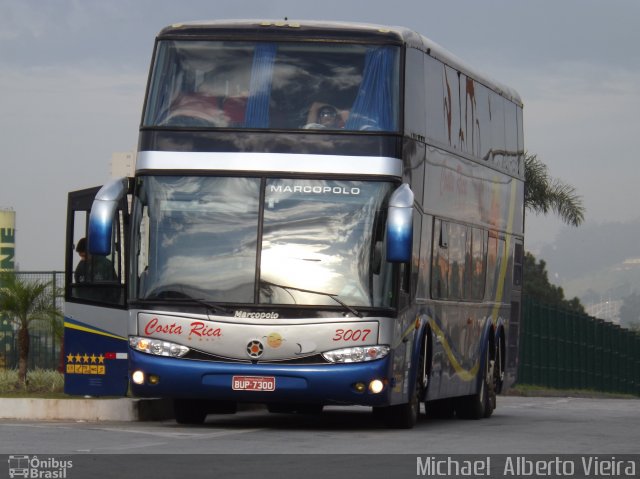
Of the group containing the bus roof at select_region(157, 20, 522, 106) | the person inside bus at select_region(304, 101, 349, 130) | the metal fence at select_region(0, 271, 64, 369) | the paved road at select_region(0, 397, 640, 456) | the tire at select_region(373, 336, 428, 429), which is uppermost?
the bus roof at select_region(157, 20, 522, 106)

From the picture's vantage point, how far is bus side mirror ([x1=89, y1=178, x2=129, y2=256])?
1681 cm

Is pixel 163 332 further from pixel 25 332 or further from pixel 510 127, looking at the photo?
pixel 510 127

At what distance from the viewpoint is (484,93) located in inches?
904

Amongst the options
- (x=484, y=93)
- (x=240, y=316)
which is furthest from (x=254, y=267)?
(x=484, y=93)

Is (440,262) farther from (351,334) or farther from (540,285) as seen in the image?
(540,285)

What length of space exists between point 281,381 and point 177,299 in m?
1.33

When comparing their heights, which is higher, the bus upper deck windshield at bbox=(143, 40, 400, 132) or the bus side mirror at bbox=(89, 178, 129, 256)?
the bus upper deck windshield at bbox=(143, 40, 400, 132)

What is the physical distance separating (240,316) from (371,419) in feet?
16.8

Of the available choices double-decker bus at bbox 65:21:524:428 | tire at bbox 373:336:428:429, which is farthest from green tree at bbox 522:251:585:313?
double-decker bus at bbox 65:21:524:428

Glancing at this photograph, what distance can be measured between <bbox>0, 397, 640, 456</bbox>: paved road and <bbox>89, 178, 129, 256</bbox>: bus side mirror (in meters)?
1.82

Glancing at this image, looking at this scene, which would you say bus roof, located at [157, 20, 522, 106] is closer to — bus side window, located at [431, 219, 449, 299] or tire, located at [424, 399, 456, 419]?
bus side window, located at [431, 219, 449, 299]

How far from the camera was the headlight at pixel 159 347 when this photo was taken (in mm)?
17266

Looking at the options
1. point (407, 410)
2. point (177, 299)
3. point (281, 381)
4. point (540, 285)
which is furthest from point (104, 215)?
point (540, 285)

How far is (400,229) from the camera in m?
16.7
